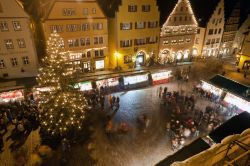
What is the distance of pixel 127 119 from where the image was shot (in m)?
22.5

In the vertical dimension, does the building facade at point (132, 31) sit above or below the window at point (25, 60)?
above

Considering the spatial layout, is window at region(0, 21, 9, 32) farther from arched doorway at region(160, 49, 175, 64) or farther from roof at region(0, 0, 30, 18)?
arched doorway at region(160, 49, 175, 64)

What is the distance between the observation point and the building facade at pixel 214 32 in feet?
134

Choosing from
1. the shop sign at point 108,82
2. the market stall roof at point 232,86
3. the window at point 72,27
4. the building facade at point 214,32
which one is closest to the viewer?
the market stall roof at point 232,86

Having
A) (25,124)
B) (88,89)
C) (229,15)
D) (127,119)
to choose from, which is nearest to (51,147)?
(25,124)

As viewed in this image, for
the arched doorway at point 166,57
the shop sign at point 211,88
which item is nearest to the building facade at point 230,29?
the arched doorway at point 166,57

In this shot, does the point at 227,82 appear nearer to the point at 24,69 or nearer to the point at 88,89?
the point at 88,89

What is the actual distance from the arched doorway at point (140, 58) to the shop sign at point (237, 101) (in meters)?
17.4

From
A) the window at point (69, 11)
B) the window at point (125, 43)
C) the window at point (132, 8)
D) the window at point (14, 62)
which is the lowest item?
the window at point (14, 62)

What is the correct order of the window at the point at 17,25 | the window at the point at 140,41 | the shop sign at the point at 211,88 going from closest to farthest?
the shop sign at the point at 211,88 < the window at the point at 17,25 < the window at the point at 140,41

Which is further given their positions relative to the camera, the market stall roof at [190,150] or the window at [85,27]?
the window at [85,27]

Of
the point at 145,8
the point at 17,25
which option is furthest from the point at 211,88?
the point at 17,25

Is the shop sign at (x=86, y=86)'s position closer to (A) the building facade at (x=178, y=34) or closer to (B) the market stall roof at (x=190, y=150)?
(B) the market stall roof at (x=190, y=150)

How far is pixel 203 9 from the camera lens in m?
42.4
